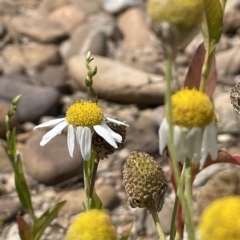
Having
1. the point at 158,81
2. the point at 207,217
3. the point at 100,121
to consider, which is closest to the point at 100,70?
the point at 158,81

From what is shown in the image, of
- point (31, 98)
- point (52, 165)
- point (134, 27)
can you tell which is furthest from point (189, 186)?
point (134, 27)

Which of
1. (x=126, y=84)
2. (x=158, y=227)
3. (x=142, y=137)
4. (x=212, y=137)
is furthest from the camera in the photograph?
(x=126, y=84)

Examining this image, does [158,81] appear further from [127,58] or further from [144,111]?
[127,58]

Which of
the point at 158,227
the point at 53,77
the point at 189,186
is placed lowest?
the point at 53,77

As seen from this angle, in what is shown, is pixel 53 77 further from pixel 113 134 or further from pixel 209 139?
pixel 209 139

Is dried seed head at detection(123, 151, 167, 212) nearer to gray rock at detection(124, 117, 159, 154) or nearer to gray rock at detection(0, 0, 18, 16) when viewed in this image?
gray rock at detection(124, 117, 159, 154)

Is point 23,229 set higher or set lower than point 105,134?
lower

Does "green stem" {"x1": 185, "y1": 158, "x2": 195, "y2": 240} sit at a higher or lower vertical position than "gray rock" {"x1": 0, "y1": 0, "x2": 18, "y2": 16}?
higher

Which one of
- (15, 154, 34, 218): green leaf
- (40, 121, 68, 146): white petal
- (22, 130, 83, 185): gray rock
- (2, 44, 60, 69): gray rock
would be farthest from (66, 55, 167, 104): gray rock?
(40, 121, 68, 146): white petal
